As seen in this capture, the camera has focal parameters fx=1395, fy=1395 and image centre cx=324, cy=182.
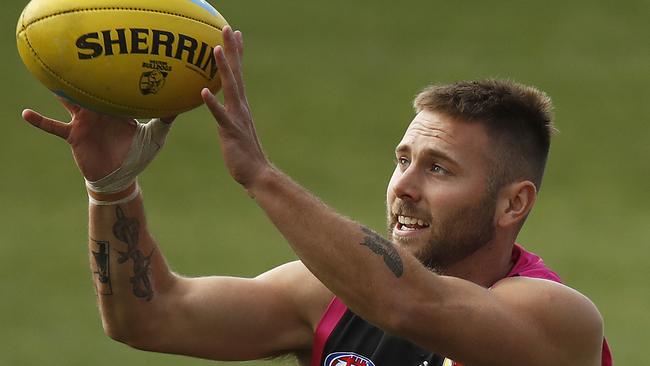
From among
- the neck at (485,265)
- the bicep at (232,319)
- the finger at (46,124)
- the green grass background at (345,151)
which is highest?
the finger at (46,124)

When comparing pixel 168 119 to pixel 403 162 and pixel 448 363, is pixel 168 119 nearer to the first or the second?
pixel 403 162

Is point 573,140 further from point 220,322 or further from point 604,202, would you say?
point 220,322

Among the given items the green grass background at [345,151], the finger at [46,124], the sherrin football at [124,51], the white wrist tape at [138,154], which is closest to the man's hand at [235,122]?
the sherrin football at [124,51]

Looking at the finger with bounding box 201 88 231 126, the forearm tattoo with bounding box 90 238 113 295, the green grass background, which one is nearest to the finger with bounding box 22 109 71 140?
the forearm tattoo with bounding box 90 238 113 295

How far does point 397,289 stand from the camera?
564cm

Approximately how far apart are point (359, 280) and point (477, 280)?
1109mm

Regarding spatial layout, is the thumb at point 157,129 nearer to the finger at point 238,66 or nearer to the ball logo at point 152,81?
the ball logo at point 152,81

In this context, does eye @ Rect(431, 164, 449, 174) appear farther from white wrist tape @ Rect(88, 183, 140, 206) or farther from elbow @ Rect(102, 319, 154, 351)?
elbow @ Rect(102, 319, 154, 351)

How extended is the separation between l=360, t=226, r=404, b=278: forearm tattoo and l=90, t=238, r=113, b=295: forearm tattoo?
1.35 m

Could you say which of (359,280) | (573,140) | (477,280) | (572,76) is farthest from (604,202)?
(359,280)

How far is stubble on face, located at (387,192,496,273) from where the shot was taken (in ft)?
20.6

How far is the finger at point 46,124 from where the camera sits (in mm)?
5953

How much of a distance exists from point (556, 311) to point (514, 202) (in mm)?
741

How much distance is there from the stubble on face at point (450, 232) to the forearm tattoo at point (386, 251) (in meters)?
0.58
